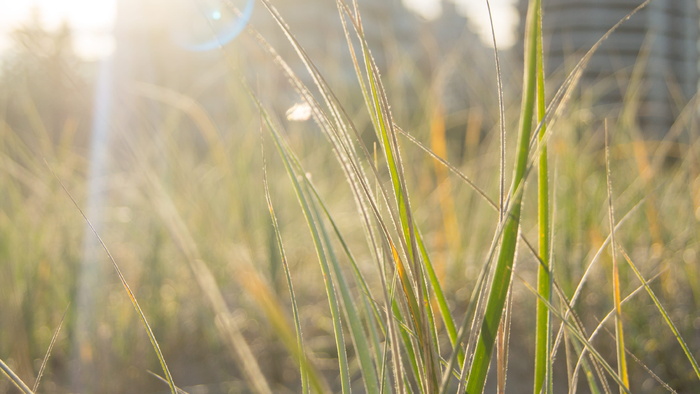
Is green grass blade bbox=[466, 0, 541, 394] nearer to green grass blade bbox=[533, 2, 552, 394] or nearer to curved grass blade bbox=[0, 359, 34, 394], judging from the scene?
green grass blade bbox=[533, 2, 552, 394]

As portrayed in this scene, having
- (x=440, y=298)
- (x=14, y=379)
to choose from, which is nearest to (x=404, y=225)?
(x=440, y=298)

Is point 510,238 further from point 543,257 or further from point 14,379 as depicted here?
point 14,379

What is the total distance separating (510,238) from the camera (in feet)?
1.16

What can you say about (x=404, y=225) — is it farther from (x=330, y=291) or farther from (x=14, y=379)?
(x=14, y=379)

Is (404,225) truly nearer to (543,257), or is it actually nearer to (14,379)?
(543,257)

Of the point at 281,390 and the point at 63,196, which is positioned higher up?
the point at 63,196

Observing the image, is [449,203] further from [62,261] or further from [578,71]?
[578,71]

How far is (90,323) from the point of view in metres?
0.99

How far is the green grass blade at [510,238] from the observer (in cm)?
33

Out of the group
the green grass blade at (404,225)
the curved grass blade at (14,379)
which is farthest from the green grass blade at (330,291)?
the curved grass blade at (14,379)

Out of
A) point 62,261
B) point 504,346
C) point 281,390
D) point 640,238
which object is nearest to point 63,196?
point 62,261

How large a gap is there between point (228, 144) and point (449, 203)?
0.50 meters

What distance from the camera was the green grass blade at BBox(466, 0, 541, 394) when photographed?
33 cm

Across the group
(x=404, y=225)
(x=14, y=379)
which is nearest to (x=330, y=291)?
(x=404, y=225)
